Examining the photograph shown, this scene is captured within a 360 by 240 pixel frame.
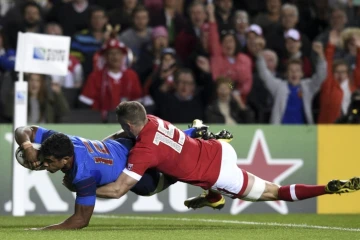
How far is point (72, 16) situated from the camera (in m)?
17.2

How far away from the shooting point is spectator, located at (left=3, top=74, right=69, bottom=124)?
49.9 feet

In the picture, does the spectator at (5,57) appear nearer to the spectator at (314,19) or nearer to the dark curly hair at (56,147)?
the spectator at (314,19)

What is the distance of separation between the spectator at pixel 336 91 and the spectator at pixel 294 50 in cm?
66

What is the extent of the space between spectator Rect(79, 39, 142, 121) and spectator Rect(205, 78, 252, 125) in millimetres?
1228

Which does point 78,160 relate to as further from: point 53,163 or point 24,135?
point 24,135

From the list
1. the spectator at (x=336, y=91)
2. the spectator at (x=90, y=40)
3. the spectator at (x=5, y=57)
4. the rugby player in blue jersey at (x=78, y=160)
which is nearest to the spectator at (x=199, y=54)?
the spectator at (x=90, y=40)

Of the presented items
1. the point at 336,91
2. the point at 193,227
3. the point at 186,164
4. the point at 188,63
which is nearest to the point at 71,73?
the point at 188,63

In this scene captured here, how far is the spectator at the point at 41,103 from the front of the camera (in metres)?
15.2

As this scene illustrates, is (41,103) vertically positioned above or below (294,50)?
below

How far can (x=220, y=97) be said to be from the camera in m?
15.9

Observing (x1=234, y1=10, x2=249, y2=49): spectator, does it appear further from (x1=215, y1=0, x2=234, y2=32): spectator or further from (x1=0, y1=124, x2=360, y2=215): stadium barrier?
(x1=0, y1=124, x2=360, y2=215): stadium barrier

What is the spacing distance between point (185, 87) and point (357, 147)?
2.88 metres

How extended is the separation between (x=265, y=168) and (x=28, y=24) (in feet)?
15.4

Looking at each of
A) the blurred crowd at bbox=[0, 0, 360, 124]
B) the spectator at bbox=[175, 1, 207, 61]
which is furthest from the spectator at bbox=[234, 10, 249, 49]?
the spectator at bbox=[175, 1, 207, 61]
